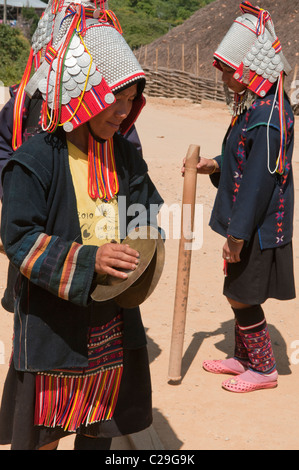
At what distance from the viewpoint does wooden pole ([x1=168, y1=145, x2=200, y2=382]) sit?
3.66 m

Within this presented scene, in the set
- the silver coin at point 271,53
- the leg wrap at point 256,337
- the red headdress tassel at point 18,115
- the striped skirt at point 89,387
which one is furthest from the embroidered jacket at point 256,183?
the striped skirt at point 89,387

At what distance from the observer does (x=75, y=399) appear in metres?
2.34

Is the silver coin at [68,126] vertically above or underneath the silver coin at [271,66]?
above

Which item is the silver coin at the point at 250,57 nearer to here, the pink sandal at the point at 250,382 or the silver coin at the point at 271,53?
the silver coin at the point at 271,53

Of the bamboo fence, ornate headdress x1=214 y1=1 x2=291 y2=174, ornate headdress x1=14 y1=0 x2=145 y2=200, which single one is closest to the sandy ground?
ornate headdress x1=214 y1=1 x2=291 y2=174

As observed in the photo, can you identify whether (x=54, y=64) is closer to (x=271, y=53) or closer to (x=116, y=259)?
(x=116, y=259)

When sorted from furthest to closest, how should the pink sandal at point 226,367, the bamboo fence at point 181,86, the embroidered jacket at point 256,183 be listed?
the bamboo fence at point 181,86
the pink sandal at point 226,367
the embroidered jacket at point 256,183

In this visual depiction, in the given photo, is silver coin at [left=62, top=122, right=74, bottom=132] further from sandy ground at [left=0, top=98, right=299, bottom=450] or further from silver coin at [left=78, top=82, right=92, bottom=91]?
sandy ground at [left=0, top=98, right=299, bottom=450]

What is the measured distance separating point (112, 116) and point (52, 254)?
0.51m

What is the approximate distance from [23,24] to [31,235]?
1735 inches

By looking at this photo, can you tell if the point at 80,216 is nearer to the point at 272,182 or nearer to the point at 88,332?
the point at 88,332

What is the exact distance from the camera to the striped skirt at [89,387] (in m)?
2.28

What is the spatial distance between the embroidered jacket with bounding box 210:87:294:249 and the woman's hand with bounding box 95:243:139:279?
63.6 inches

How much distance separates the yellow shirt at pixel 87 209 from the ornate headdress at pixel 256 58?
154cm
